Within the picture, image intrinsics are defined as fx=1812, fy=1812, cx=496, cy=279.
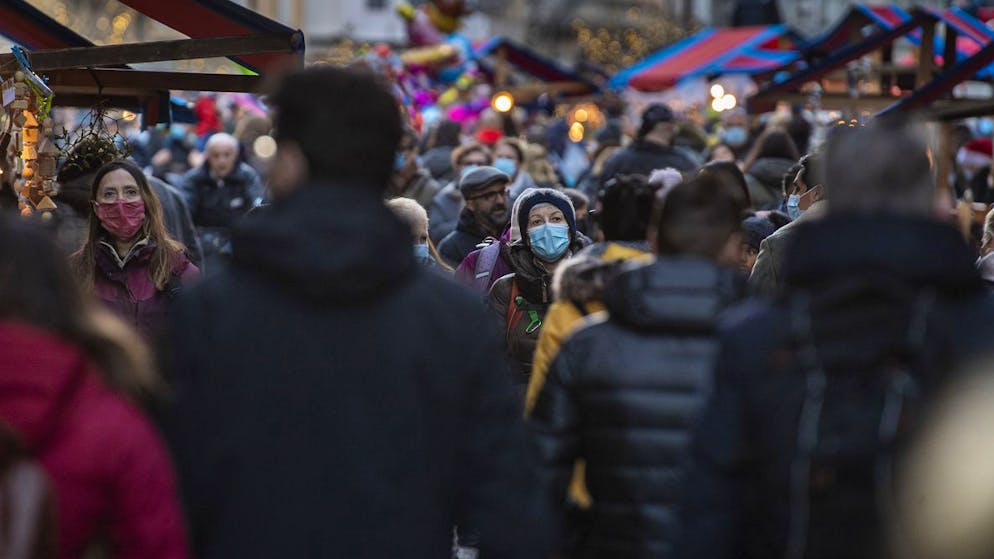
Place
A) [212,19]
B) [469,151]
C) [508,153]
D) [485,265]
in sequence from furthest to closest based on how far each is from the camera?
1. [508,153]
2. [469,151]
3. [212,19]
4. [485,265]

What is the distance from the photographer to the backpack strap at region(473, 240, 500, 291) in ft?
28.7

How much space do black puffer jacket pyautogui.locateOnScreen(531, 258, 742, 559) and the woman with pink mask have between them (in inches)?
130

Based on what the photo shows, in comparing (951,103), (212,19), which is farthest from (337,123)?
(951,103)

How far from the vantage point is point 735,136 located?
63.8 feet

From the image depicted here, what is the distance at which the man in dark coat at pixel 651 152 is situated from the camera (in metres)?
12.9

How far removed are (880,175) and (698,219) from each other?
0.90 metres

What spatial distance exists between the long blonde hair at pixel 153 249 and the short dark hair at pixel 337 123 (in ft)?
12.6

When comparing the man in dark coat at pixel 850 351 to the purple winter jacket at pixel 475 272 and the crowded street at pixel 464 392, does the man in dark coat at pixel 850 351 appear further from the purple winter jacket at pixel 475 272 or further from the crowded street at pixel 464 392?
the purple winter jacket at pixel 475 272

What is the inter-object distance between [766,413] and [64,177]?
21.0 feet

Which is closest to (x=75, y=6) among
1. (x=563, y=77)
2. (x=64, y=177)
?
(x=64, y=177)

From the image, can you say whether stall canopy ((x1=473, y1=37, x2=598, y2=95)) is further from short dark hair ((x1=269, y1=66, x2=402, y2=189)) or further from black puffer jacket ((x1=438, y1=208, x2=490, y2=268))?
short dark hair ((x1=269, y1=66, x2=402, y2=189))

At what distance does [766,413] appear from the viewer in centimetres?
373

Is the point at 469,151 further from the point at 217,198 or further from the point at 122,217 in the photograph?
the point at 122,217

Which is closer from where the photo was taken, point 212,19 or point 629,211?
point 629,211
